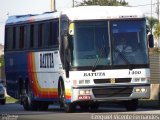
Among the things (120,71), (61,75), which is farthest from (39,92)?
(120,71)

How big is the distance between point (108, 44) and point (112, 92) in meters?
1.67

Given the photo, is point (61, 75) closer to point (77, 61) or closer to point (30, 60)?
point (77, 61)

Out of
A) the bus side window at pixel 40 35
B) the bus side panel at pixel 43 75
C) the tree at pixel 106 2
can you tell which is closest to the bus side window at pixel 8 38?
the bus side panel at pixel 43 75

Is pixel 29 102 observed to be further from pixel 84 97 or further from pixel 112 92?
pixel 112 92

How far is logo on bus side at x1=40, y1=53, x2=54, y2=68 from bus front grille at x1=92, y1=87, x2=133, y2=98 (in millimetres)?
3302

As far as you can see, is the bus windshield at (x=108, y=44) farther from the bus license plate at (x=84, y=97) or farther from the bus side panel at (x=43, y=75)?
the bus side panel at (x=43, y=75)

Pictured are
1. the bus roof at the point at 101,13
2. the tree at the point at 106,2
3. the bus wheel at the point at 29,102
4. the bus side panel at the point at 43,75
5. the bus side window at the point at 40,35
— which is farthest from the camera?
the tree at the point at 106,2

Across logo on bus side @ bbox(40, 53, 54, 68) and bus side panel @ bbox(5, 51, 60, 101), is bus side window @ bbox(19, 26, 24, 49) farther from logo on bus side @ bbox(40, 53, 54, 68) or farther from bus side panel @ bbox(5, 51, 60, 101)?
logo on bus side @ bbox(40, 53, 54, 68)

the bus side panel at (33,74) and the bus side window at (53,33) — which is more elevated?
the bus side window at (53,33)

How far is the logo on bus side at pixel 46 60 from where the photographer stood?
31.3 m

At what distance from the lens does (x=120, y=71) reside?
28531 millimetres

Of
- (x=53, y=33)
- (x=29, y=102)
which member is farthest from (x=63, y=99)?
(x=29, y=102)

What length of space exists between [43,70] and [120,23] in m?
4.71

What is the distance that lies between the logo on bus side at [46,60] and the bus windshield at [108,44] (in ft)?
9.31
